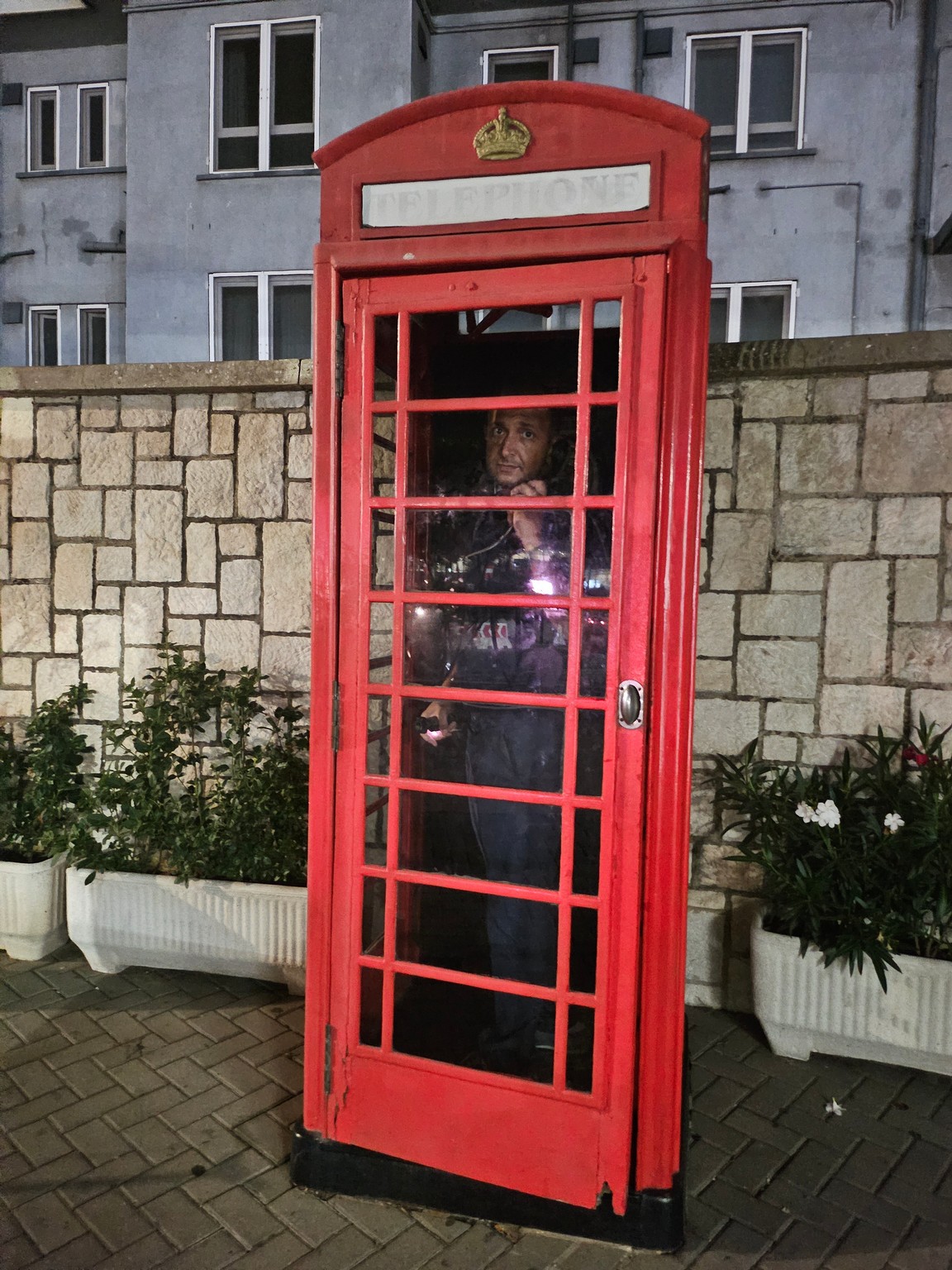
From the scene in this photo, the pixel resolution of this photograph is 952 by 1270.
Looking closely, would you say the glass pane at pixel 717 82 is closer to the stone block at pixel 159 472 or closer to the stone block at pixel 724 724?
the stone block at pixel 159 472

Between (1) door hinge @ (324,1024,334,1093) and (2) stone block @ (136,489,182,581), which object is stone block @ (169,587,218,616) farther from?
(1) door hinge @ (324,1024,334,1093)

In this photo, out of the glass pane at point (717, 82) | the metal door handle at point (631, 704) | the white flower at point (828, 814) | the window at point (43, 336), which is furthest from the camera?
the window at point (43, 336)

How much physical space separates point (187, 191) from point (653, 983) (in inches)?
420

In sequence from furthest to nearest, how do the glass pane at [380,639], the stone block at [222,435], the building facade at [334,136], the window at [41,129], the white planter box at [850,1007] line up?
the window at [41,129], the building facade at [334,136], the stone block at [222,435], the white planter box at [850,1007], the glass pane at [380,639]

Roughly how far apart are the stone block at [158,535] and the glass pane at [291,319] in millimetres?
6497

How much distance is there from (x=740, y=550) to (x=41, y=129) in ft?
39.7

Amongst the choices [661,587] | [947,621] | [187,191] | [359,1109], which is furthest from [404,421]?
[187,191]

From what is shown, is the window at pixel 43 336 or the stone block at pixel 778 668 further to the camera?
the window at pixel 43 336

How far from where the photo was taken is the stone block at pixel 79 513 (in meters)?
4.22

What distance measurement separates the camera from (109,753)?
14.0ft

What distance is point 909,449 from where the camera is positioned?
3.43 meters

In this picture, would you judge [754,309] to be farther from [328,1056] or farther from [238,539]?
[328,1056]

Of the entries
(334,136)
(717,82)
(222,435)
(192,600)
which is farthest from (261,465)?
(717,82)

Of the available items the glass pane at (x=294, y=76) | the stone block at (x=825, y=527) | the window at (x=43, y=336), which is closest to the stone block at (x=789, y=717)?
the stone block at (x=825, y=527)
